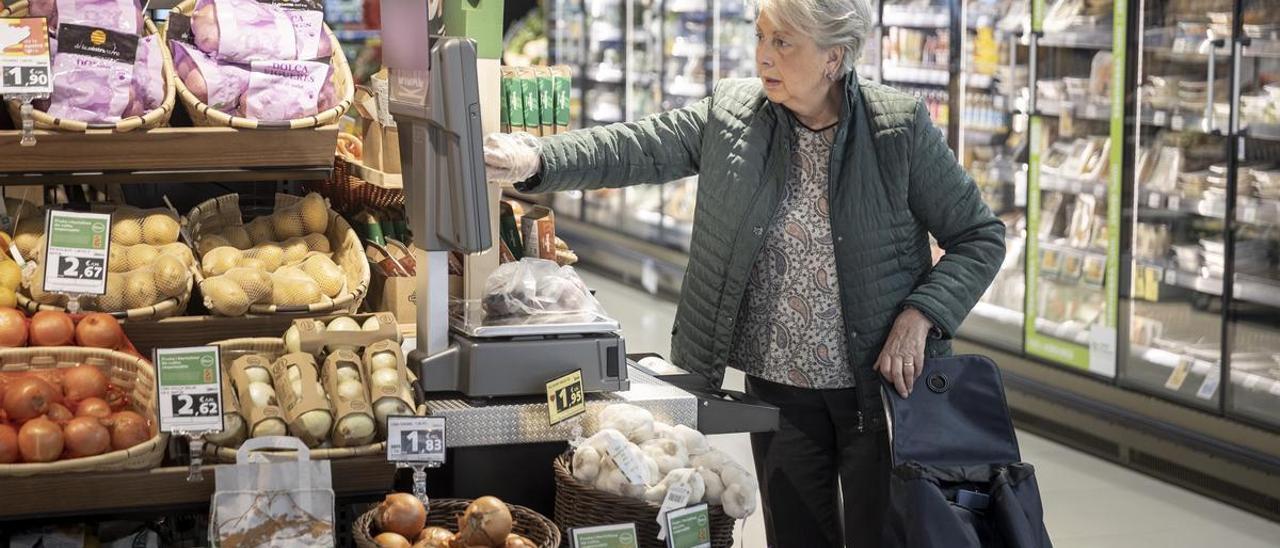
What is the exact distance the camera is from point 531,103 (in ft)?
11.9

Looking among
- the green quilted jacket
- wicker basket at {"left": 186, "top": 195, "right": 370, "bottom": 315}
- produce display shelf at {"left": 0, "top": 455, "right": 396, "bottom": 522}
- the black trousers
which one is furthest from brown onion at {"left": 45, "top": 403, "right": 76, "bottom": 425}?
the black trousers

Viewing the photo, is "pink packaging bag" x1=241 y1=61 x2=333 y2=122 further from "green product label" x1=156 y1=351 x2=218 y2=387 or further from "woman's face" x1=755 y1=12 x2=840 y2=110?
"woman's face" x1=755 y1=12 x2=840 y2=110

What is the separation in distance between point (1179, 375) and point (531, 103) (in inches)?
121

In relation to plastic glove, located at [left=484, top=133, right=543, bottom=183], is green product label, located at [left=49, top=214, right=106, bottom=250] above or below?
below

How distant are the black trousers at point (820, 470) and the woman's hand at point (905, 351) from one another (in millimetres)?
172

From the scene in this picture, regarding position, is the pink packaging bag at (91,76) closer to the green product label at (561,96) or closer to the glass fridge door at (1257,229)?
the green product label at (561,96)

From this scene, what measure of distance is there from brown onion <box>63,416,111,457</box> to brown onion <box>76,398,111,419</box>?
Answer: 5cm

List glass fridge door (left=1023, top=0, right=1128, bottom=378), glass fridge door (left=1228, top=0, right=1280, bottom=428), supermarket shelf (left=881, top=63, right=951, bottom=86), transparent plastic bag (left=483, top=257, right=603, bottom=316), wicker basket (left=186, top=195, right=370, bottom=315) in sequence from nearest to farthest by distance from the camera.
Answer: transparent plastic bag (left=483, top=257, right=603, bottom=316) → wicker basket (left=186, top=195, right=370, bottom=315) → glass fridge door (left=1228, top=0, right=1280, bottom=428) → glass fridge door (left=1023, top=0, right=1128, bottom=378) → supermarket shelf (left=881, top=63, right=951, bottom=86)

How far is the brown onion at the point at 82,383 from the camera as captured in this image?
246cm

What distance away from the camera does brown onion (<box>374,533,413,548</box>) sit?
2189 mm

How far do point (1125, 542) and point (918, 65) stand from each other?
3.25 metres

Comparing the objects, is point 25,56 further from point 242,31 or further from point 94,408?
point 94,408

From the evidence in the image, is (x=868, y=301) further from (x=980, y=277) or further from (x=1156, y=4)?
(x=1156, y=4)

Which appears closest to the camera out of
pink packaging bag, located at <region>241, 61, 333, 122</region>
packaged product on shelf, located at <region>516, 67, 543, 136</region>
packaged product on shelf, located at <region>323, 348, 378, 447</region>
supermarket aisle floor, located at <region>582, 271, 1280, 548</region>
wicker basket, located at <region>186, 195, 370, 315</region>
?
packaged product on shelf, located at <region>323, 348, 378, 447</region>
